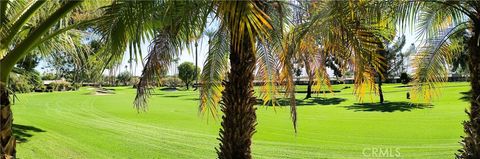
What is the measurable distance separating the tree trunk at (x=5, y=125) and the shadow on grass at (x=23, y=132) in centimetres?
870

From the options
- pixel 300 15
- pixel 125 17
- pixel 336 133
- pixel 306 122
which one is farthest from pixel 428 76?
pixel 306 122

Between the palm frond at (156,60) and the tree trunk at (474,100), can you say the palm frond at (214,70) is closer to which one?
the palm frond at (156,60)

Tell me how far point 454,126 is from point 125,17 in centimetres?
1757

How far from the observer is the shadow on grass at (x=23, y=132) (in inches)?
569

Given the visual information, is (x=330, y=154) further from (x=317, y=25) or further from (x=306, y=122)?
(x=306, y=122)

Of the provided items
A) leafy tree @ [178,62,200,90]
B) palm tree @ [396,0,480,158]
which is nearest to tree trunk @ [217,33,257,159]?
palm tree @ [396,0,480,158]

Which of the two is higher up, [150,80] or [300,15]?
[300,15]

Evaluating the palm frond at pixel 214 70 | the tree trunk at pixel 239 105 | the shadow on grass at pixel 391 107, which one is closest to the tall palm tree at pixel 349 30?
the tree trunk at pixel 239 105

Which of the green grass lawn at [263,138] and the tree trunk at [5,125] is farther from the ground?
the tree trunk at [5,125]

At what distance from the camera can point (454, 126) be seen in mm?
18766

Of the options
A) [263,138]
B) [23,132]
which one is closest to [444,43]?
[263,138]

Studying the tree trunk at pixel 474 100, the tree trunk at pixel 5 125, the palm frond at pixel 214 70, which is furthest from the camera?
the palm frond at pixel 214 70

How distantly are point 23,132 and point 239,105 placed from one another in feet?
35.6

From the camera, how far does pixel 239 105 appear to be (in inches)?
316
